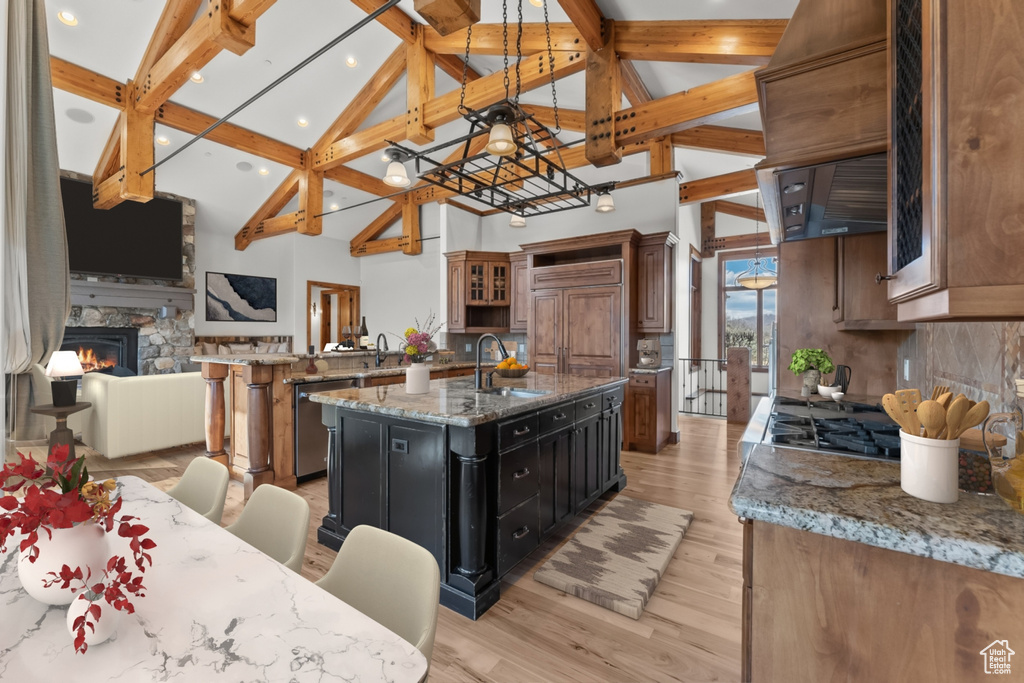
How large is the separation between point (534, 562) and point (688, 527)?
1.13 meters

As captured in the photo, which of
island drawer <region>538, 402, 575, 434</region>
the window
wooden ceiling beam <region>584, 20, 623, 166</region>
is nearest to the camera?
island drawer <region>538, 402, 575, 434</region>

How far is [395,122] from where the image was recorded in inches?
198

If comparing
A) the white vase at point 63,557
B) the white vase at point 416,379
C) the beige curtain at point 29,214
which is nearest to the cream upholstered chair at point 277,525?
the white vase at point 63,557

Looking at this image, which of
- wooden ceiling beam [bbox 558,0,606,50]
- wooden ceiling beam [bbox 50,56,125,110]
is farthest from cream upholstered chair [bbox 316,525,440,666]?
wooden ceiling beam [bbox 50,56,125,110]

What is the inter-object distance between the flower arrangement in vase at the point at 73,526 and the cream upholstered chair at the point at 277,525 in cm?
44

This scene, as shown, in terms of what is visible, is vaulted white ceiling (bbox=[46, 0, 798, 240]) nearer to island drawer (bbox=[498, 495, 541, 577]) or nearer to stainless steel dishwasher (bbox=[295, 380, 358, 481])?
island drawer (bbox=[498, 495, 541, 577])

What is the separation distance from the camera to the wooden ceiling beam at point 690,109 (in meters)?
3.27

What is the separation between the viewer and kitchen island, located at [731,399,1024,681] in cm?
79

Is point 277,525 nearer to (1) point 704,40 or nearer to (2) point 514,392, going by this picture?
(2) point 514,392

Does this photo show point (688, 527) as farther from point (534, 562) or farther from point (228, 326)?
point (228, 326)

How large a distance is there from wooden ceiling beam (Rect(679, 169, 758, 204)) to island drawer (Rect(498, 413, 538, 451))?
197 inches

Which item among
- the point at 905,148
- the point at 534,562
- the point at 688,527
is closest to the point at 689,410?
the point at 688,527

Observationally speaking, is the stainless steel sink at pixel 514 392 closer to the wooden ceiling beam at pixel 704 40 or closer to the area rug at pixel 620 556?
the area rug at pixel 620 556

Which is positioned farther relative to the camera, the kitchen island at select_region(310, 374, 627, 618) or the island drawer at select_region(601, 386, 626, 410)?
the island drawer at select_region(601, 386, 626, 410)
